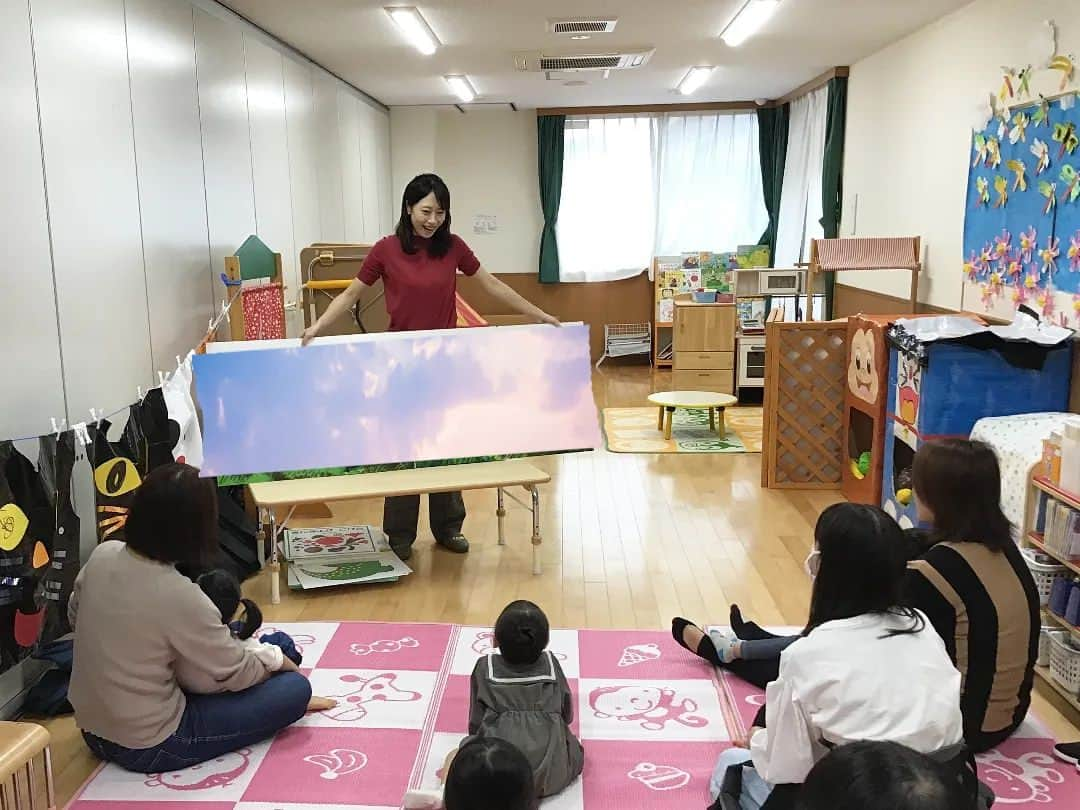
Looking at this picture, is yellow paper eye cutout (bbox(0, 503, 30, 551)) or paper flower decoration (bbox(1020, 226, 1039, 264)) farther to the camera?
paper flower decoration (bbox(1020, 226, 1039, 264))

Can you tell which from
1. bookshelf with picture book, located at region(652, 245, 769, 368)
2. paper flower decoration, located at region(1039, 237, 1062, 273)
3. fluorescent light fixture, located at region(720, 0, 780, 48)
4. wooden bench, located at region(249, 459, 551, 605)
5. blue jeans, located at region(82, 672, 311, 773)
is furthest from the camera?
bookshelf with picture book, located at region(652, 245, 769, 368)

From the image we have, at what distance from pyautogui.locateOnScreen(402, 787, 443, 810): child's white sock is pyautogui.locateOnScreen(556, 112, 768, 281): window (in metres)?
7.94

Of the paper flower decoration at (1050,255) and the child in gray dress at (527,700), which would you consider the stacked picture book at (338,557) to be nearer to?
the child in gray dress at (527,700)

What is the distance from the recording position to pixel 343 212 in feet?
23.7

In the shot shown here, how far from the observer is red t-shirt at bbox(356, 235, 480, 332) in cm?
388

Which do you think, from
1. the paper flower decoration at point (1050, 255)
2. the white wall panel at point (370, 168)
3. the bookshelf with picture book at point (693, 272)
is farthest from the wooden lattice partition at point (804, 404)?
the white wall panel at point (370, 168)

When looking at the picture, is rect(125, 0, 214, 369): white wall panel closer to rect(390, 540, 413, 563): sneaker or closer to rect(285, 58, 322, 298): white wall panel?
rect(390, 540, 413, 563): sneaker

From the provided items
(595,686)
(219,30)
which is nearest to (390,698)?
(595,686)

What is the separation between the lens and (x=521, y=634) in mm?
2342

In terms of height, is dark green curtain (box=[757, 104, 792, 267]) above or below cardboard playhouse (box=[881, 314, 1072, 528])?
above

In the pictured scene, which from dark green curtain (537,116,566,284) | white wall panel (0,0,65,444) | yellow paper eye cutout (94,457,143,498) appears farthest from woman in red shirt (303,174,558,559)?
dark green curtain (537,116,566,284)

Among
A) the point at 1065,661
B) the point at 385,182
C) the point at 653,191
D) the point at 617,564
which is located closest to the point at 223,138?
the point at 617,564

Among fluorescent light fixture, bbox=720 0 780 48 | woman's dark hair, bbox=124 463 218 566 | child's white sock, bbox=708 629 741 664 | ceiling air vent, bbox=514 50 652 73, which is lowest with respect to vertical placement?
child's white sock, bbox=708 629 741 664

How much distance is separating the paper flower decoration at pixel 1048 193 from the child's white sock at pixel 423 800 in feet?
11.1
